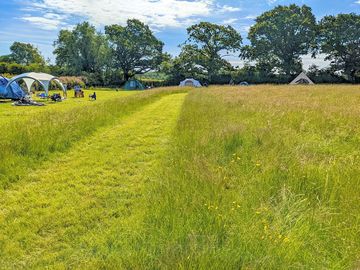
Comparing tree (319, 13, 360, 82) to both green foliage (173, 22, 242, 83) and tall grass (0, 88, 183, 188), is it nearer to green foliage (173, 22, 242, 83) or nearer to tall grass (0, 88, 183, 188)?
green foliage (173, 22, 242, 83)

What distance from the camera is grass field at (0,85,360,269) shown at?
2568 mm

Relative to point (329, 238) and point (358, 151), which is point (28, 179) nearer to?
point (329, 238)

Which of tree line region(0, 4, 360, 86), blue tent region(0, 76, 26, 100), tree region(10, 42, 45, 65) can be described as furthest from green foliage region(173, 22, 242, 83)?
tree region(10, 42, 45, 65)

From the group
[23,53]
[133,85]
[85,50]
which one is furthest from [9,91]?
[23,53]

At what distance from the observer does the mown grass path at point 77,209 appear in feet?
9.61

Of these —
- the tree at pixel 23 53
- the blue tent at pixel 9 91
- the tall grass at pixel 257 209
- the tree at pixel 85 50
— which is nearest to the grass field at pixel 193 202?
the tall grass at pixel 257 209

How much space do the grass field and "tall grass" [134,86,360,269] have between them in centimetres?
1

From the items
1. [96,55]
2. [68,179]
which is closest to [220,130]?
[68,179]

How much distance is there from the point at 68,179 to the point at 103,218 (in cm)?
184

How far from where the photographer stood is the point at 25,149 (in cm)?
623

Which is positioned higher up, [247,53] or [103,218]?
[247,53]

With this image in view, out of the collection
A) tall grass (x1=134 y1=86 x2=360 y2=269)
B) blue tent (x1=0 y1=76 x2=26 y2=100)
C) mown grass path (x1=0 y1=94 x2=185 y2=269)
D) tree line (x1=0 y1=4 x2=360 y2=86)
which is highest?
tree line (x1=0 y1=4 x2=360 y2=86)

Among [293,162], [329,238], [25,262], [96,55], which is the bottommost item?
[25,262]

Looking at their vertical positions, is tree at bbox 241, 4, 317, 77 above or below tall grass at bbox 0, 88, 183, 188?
above
